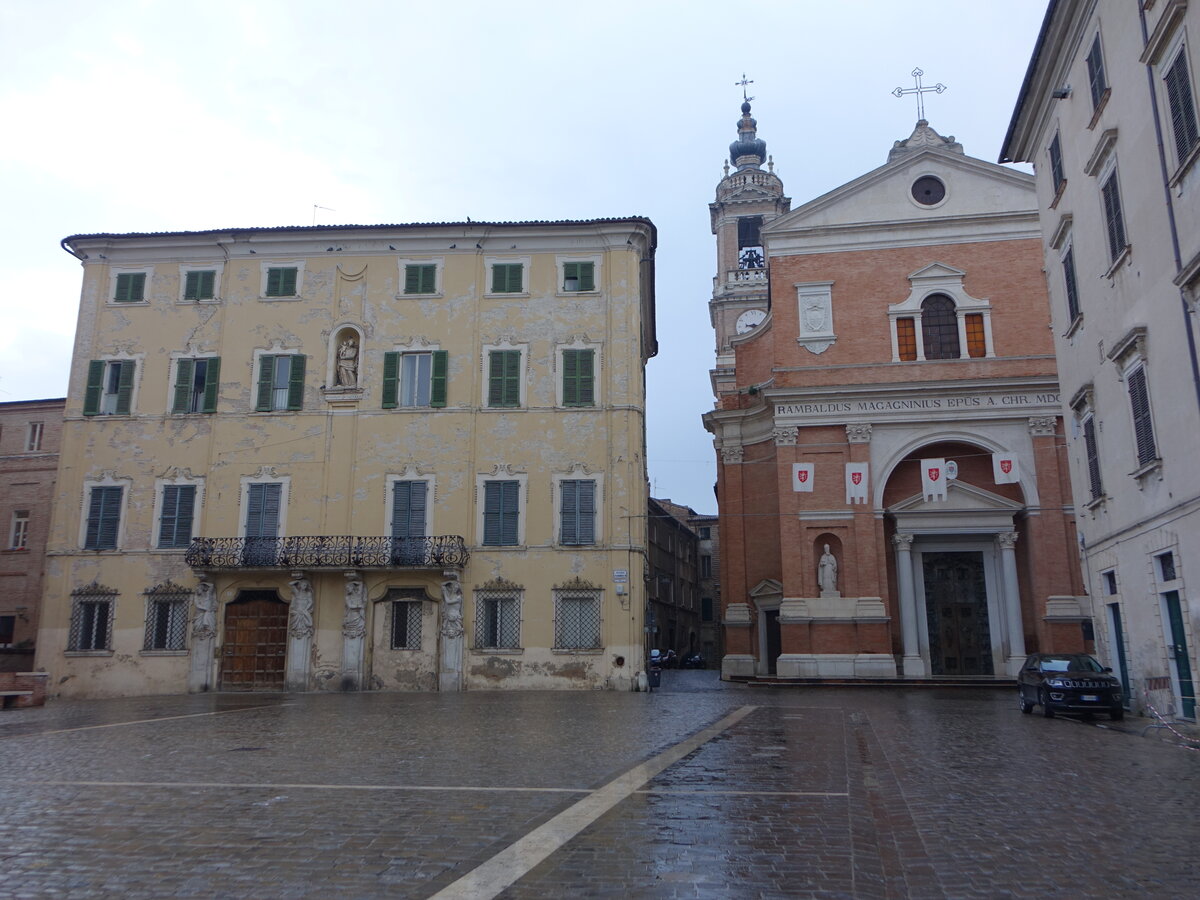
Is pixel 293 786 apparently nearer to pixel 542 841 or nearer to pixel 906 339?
pixel 542 841

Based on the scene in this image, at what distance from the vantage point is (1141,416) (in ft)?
56.4

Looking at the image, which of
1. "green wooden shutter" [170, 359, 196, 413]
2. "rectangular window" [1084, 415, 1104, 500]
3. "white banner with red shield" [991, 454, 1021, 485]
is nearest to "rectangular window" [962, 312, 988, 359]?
"white banner with red shield" [991, 454, 1021, 485]

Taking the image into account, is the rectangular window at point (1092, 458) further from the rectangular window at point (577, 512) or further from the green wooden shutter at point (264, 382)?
the green wooden shutter at point (264, 382)

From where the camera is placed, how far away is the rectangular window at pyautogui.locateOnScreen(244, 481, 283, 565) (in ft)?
96.8

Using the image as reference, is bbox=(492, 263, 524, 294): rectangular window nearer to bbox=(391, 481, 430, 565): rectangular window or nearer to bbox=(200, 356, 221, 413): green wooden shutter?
bbox=(391, 481, 430, 565): rectangular window

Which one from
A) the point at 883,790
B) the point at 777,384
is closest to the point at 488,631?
the point at 777,384

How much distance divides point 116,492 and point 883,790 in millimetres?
27305

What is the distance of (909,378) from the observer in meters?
34.1

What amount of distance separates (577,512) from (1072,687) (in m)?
14.4

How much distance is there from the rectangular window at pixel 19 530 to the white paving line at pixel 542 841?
33.7 meters

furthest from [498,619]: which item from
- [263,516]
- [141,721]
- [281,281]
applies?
[281,281]

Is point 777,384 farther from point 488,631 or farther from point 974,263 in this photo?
point 488,631

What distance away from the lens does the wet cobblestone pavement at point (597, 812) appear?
616cm

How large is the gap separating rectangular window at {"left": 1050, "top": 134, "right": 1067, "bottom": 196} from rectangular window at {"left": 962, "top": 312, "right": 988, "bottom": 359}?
12.4 meters
